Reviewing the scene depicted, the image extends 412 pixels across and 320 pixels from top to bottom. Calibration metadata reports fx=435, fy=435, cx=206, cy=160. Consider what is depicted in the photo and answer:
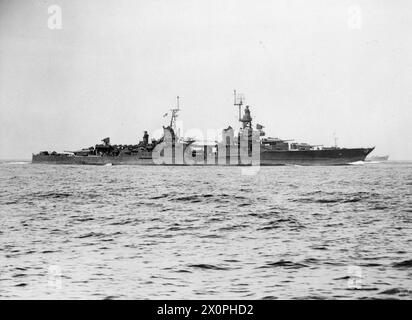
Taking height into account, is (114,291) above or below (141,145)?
below

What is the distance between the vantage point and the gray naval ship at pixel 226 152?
2847 inches

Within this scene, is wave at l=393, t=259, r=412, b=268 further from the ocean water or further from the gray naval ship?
the gray naval ship

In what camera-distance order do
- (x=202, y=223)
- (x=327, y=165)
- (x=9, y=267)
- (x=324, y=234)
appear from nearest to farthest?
1. (x=9, y=267)
2. (x=324, y=234)
3. (x=202, y=223)
4. (x=327, y=165)

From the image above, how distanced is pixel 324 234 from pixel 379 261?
10.6 ft

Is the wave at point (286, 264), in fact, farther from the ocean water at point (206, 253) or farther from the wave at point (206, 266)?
the wave at point (206, 266)

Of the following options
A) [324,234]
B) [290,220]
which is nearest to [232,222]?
[290,220]

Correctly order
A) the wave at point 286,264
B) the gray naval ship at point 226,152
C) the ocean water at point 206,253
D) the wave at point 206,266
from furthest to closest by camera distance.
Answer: the gray naval ship at point 226,152
the wave at point 286,264
the wave at point 206,266
the ocean water at point 206,253

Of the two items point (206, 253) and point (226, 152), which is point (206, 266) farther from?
point (226, 152)

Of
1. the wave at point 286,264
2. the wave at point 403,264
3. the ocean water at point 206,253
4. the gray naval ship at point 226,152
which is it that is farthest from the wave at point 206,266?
the gray naval ship at point 226,152

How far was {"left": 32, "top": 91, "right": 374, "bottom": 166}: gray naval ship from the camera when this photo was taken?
72.3m

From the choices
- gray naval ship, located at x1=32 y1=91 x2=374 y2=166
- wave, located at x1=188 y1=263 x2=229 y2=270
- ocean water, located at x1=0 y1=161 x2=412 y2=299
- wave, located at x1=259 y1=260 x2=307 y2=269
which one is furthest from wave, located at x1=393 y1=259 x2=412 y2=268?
gray naval ship, located at x1=32 y1=91 x2=374 y2=166
